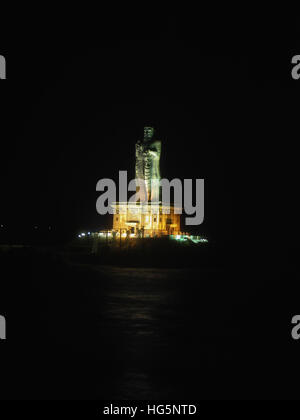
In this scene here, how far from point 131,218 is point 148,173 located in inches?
156

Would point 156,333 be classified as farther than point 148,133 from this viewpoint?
No

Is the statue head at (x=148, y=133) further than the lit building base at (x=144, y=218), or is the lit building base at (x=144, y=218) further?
the statue head at (x=148, y=133)

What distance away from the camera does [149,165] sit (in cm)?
4650

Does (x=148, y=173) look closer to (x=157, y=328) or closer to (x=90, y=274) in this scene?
(x=90, y=274)

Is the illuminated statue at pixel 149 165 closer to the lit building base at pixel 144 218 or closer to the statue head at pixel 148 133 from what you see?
the statue head at pixel 148 133

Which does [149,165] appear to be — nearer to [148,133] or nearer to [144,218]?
[148,133]

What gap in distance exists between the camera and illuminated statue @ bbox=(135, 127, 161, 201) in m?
46.4

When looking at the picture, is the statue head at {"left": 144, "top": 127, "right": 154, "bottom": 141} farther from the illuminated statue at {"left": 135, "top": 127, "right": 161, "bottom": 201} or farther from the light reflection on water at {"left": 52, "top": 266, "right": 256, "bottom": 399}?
the light reflection on water at {"left": 52, "top": 266, "right": 256, "bottom": 399}

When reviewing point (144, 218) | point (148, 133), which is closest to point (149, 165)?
point (148, 133)

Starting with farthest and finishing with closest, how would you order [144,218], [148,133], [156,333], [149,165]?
[148,133]
[149,165]
[144,218]
[156,333]

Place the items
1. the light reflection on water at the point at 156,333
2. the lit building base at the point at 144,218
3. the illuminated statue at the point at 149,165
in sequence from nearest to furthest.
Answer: the light reflection on water at the point at 156,333, the lit building base at the point at 144,218, the illuminated statue at the point at 149,165

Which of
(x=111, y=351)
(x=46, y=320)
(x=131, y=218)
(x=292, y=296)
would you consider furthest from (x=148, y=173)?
(x=111, y=351)

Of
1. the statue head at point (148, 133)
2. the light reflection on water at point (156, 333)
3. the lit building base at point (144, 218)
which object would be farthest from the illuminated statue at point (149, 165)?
the light reflection on water at point (156, 333)

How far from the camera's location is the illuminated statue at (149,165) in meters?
46.4
